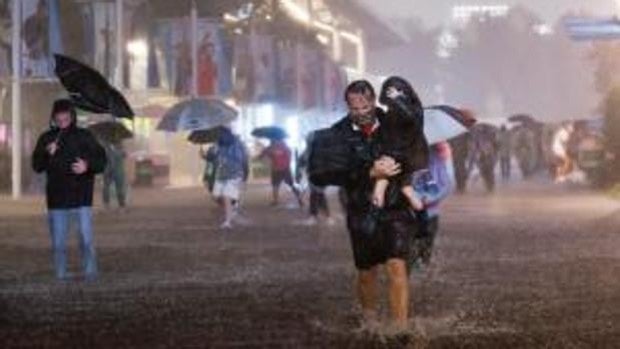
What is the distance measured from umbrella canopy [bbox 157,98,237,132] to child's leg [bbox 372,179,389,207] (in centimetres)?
1411

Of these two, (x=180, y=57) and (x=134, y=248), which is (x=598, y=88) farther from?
(x=134, y=248)

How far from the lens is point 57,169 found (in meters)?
11.8

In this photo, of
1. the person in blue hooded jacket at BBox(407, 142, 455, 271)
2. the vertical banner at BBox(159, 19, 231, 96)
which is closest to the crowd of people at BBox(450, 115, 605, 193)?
the vertical banner at BBox(159, 19, 231, 96)

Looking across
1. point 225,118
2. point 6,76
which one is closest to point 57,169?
point 225,118

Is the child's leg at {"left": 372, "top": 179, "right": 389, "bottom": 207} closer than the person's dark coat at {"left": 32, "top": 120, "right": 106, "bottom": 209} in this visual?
Yes

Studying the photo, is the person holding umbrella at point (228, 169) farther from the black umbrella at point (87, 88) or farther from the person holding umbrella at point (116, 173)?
the black umbrella at point (87, 88)

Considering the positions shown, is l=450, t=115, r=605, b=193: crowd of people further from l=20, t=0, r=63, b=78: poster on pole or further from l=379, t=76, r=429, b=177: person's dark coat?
l=379, t=76, r=429, b=177: person's dark coat

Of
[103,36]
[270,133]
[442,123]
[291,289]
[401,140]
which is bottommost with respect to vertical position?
[291,289]

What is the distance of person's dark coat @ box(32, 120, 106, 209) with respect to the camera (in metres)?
11.7

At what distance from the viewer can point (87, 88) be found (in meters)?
12.9

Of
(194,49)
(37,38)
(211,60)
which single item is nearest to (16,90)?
(37,38)

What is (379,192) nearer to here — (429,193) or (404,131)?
(404,131)

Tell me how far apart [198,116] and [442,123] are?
415 inches

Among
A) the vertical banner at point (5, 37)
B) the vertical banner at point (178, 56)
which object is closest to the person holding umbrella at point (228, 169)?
the vertical banner at point (5, 37)
